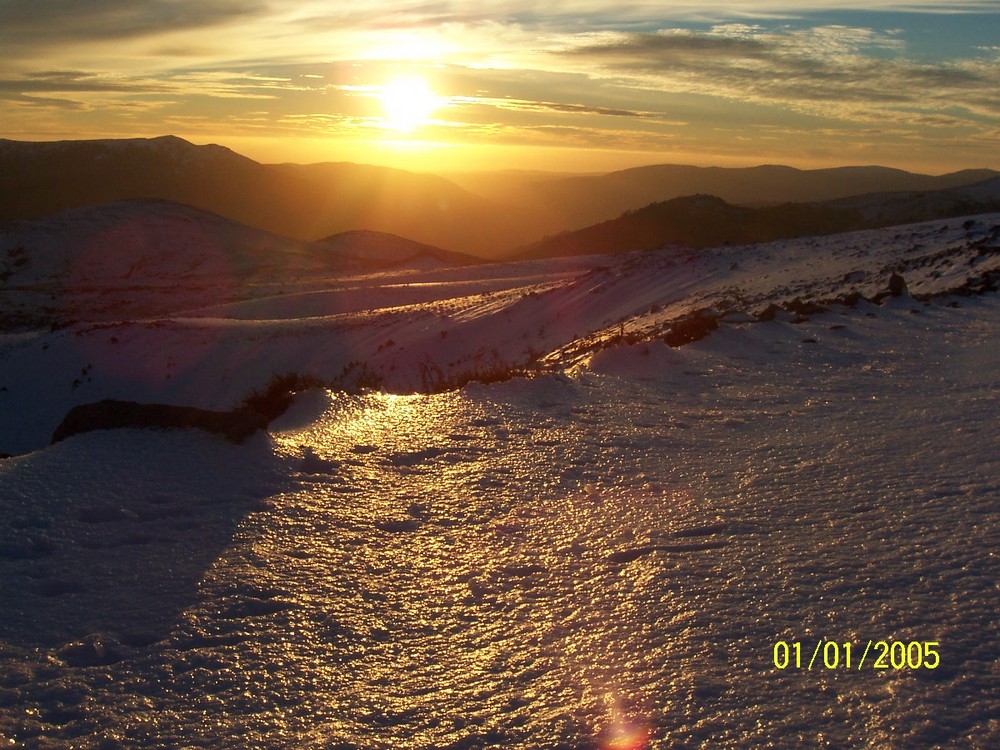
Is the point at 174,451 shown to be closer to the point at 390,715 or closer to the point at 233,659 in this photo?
the point at 233,659

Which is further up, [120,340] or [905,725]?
[905,725]

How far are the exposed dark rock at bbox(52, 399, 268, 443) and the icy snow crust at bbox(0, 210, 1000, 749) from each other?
0.37ft

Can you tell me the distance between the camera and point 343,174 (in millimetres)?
145625

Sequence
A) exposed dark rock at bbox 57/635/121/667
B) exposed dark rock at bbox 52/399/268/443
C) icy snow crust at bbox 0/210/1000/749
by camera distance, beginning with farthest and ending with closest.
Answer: exposed dark rock at bbox 52/399/268/443
exposed dark rock at bbox 57/635/121/667
icy snow crust at bbox 0/210/1000/749

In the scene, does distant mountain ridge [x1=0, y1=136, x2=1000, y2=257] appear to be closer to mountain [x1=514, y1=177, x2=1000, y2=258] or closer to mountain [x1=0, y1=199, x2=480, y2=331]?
mountain [x1=514, y1=177, x2=1000, y2=258]

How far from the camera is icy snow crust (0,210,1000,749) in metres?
2.35

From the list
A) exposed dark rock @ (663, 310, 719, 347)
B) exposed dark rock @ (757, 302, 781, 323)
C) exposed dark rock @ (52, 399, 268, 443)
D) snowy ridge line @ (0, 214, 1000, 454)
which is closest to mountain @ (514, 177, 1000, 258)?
snowy ridge line @ (0, 214, 1000, 454)

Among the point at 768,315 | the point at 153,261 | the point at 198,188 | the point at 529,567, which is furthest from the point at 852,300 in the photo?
the point at 198,188

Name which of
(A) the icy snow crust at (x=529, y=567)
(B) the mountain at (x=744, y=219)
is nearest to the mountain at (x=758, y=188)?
(B) the mountain at (x=744, y=219)

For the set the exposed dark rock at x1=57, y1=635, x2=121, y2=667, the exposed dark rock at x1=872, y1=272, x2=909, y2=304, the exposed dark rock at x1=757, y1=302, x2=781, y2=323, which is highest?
the exposed dark rock at x1=872, y1=272, x2=909, y2=304

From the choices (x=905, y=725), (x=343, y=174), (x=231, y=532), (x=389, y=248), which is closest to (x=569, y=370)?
(x=231, y=532)

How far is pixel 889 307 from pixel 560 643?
25.0 ft
